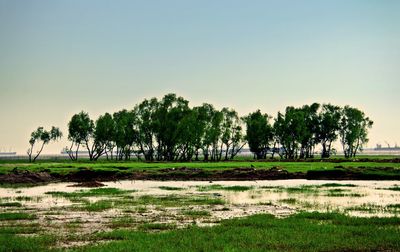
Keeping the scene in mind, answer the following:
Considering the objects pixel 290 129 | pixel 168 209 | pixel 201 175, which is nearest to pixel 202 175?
pixel 201 175

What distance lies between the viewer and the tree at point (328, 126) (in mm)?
144750

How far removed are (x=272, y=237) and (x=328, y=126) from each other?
13318 centimetres

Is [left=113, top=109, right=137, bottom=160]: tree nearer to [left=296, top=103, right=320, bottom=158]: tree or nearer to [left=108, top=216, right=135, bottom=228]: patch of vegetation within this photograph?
[left=296, top=103, right=320, bottom=158]: tree

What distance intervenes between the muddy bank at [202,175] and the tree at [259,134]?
79.9m

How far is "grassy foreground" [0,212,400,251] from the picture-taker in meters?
15.5

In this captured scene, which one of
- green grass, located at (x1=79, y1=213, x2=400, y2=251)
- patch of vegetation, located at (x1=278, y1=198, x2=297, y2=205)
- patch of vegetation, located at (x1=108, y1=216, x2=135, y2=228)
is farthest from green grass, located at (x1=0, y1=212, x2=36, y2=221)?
patch of vegetation, located at (x1=278, y1=198, x2=297, y2=205)

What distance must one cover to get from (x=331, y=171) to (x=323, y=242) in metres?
45.7

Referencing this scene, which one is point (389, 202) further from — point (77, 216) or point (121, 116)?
point (121, 116)

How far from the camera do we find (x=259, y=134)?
470 ft

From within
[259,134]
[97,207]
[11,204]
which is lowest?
[11,204]

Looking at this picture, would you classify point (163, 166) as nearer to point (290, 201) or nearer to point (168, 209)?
point (290, 201)

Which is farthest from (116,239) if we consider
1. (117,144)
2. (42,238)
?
(117,144)

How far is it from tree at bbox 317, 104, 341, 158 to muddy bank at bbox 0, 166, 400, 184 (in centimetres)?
8414

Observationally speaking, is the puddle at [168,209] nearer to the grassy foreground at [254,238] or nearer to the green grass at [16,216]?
the green grass at [16,216]
